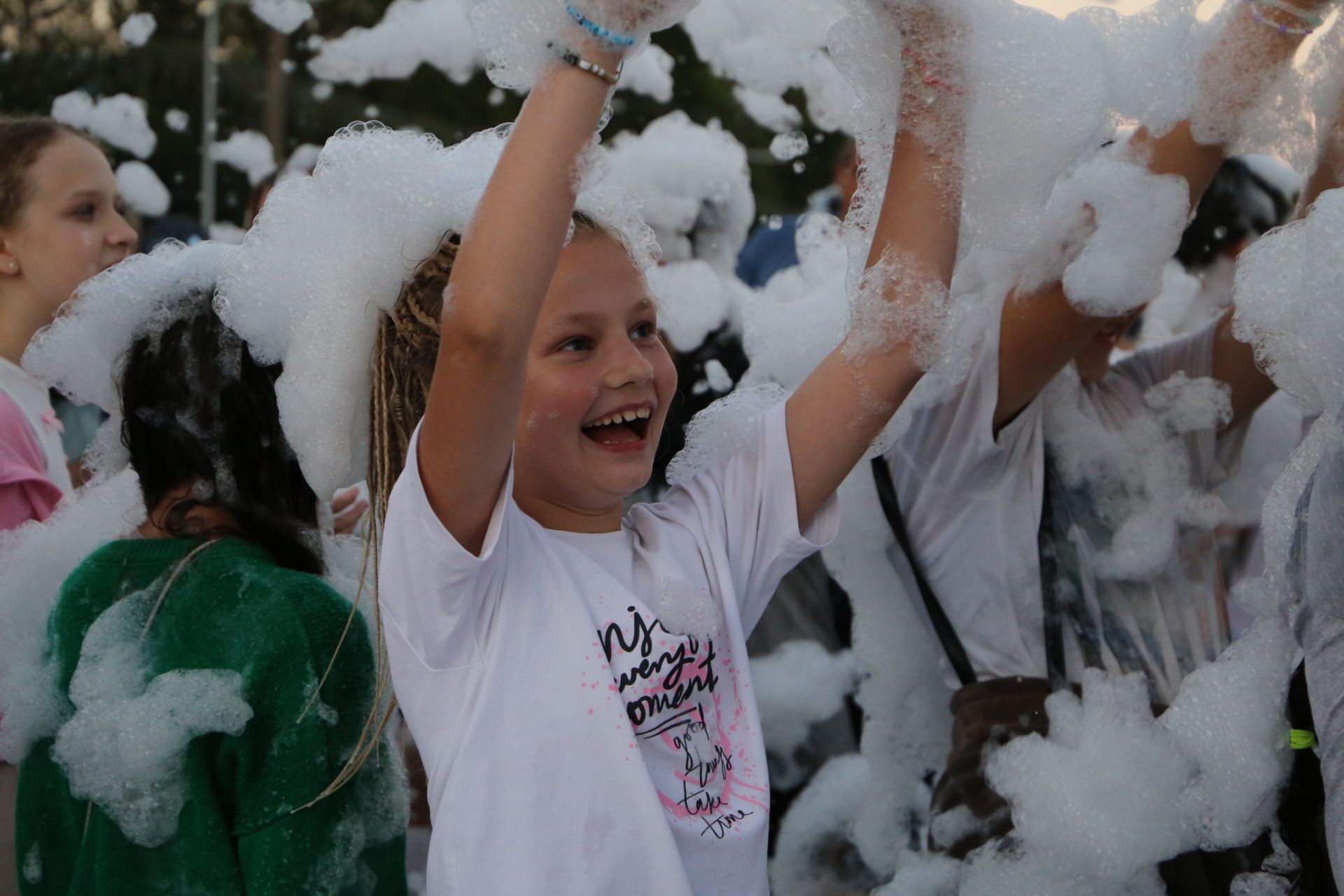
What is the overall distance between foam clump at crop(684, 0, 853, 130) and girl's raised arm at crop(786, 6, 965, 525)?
2.40 feet

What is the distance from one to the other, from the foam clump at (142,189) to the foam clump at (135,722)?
1.90 m

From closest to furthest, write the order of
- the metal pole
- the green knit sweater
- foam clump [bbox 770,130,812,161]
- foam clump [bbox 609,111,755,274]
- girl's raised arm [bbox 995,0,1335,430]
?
the green knit sweater < girl's raised arm [bbox 995,0,1335,430] < foam clump [bbox 770,130,812,161] < foam clump [bbox 609,111,755,274] < the metal pole

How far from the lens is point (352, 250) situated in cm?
124

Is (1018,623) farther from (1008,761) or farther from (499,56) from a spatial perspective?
(499,56)

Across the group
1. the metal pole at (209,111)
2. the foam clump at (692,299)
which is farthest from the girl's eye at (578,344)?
the metal pole at (209,111)

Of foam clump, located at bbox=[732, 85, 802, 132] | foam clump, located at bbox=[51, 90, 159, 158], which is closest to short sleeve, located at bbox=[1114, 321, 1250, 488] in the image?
foam clump, located at bbox=[732, 85, 802, 132]

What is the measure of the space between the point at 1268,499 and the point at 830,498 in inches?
16.7

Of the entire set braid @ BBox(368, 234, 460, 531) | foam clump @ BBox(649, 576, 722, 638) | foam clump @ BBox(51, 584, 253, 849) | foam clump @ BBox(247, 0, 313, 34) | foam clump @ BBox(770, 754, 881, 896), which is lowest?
foam clump @ BBox(770, 754, 881, 896)

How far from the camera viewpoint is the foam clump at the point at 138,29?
3285 mm

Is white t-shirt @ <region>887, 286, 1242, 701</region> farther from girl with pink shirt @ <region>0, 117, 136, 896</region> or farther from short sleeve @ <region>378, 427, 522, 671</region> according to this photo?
girl with pink shirt @ <region>0, 117, 136, 896</region>

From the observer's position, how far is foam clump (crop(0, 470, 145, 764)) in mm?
1484

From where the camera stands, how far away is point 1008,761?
1.51m

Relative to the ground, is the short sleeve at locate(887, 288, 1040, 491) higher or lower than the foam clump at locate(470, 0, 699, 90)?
lower

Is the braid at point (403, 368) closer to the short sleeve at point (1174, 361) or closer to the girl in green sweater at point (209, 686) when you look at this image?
the girl in green sweater at point (209, 686)
